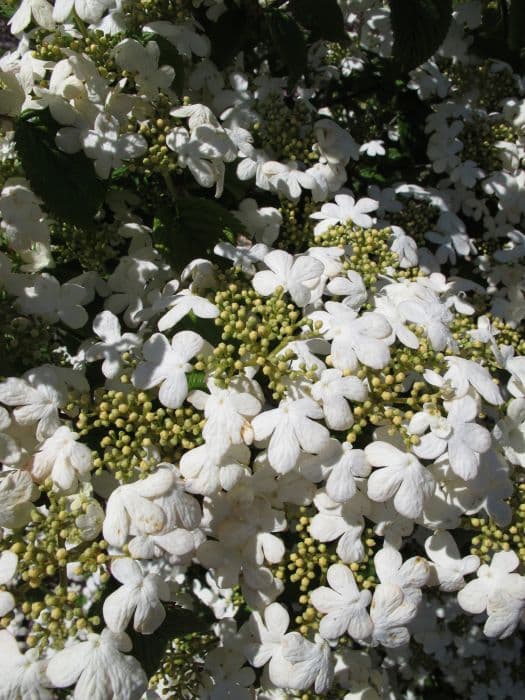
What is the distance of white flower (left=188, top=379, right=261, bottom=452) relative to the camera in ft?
3.94

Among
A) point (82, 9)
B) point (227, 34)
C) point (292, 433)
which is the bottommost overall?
point (292, 433)

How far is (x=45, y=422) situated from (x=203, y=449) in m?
0.32

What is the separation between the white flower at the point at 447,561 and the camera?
4.61 feet

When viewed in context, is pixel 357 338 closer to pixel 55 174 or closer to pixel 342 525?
pixel 342 525

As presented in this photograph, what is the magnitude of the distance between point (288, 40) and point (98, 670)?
1.69 meters

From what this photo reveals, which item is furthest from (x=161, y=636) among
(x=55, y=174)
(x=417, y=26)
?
(x=417, y=26)

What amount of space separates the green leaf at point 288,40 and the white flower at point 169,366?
1058mm

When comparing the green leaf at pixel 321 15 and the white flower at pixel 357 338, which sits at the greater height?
the green leaf at pixel 321 15

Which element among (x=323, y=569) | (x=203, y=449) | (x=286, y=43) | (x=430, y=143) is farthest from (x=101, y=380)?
(x=430, y=143)

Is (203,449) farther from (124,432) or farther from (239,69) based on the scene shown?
(239,69)

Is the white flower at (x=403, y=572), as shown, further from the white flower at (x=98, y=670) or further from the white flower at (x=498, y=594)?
the white flower at (x=98, y=670)

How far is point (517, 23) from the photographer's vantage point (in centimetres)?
187

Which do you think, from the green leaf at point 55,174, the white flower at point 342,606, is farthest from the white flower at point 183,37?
the white flower at point 342,606

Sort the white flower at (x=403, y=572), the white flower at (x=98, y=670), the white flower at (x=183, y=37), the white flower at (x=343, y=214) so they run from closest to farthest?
1. the white flower at (x=98, y=670)
2. the white flower at (x=403, y=572)
3. the white flower at (x=183, y=37)
4. the white flower at (x=343, y=214)
